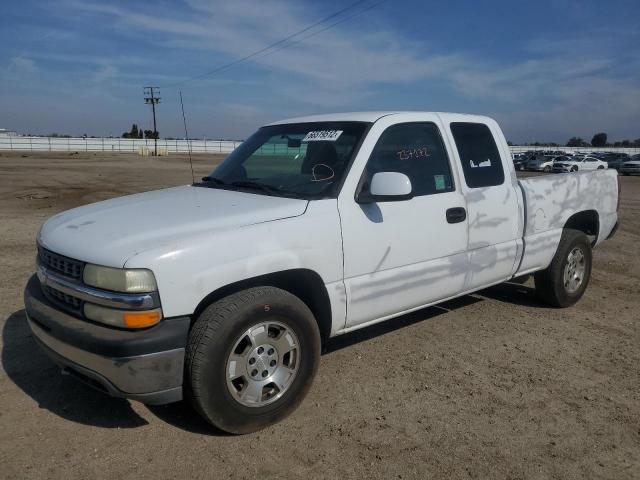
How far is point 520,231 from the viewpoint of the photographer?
4.87m

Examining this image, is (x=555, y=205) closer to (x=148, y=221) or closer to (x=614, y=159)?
(x=148, y=221)

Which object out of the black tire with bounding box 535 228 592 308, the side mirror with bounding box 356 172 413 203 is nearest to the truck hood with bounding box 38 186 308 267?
the side mirror with bounding box 356 172 413 203

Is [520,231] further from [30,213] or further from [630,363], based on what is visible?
[30,213]

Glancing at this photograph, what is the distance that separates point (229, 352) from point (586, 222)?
463 centimetres

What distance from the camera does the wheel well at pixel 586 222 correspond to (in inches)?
227

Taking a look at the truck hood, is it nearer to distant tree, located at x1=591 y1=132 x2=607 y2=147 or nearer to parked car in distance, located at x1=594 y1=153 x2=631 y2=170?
parked car in distance, located at x1=594 y1=153 x2=631 y2=170

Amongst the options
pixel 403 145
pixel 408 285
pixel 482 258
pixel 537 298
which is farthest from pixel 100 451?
pixel 537 298

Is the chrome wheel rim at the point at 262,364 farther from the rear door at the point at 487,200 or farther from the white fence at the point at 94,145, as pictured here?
the white fence at the point at 94,145

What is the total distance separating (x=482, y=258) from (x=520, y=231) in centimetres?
65

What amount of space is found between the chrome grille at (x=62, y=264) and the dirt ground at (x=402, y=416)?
96 cm

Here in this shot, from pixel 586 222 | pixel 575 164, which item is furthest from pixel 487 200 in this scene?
pixel 575 164

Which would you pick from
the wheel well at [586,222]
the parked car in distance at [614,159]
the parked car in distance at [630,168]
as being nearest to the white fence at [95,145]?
the parked car in distance at [614,159]

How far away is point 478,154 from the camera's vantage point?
460 cm

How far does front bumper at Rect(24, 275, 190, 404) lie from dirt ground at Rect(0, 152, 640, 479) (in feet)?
1.44
